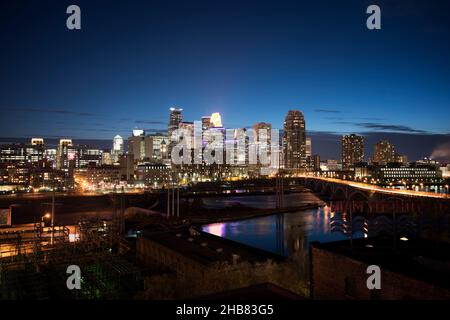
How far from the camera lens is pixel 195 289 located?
710cm

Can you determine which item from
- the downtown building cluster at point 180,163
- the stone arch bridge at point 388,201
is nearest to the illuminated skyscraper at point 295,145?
the downtown building cluster at point 180,163

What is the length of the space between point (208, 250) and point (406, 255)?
6.68m

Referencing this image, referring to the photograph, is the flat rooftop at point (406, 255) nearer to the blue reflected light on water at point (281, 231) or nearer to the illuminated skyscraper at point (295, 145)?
the blue reflected light on water at point (281, 231)

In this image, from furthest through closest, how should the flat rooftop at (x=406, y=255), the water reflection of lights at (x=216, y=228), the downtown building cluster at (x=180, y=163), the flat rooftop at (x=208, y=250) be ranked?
the downtown building cluster at (x=180, y=163) → the water reflection of lights at (x=216, y=228) → the flat rooftop at (x=208, y=250) → the flat rooftop at (x=406, y=255)

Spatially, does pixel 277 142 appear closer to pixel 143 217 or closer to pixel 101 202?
pixel 101 202

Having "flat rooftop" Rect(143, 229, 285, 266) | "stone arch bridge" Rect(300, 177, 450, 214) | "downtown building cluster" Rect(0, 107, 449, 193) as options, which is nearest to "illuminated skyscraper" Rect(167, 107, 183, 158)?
"downtown building cluster" Rect(0, 107, 449, 193)

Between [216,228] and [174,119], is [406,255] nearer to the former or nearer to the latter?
[216,228]

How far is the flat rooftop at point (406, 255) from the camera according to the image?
5266mm

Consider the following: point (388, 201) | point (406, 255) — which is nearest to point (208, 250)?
point (406, 255)

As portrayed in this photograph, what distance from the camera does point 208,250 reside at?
38.7ft

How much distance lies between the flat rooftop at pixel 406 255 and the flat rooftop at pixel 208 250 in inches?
156
